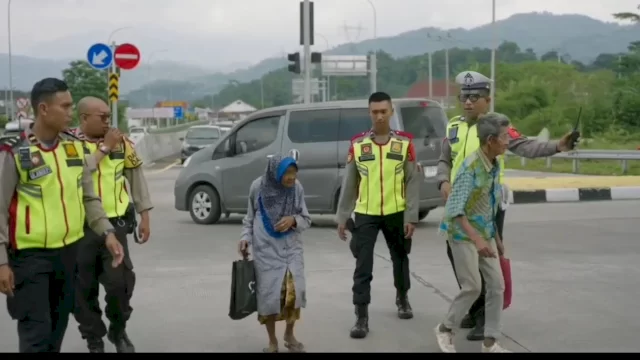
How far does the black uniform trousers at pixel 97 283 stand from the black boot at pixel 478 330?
2.42 metres

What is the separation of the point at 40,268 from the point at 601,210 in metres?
11.9

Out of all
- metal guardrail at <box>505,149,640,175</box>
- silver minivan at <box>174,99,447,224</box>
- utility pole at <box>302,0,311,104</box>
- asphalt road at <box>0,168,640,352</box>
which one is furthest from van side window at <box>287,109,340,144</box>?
metal guardrail at <box>505,149,640,175</box>

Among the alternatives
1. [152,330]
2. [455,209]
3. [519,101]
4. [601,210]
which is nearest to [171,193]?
[601,210]

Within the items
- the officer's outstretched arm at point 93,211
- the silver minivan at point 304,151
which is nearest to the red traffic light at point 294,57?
the silver minivan at point 304,151

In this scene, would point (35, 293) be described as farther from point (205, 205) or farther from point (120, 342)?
point (205, 205)

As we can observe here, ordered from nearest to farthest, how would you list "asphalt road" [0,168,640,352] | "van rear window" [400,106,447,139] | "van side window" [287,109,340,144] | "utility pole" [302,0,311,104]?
1. "asphalt road" [0,168,640,352]
2. "van rear window" [400,106,447,139]
3. "van side window" [287,109,340,144]
4. "utility pole" [302,0,311,104]

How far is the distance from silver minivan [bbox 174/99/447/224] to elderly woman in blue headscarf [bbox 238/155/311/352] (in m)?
6.33

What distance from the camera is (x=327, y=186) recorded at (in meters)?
Answer: 12.9

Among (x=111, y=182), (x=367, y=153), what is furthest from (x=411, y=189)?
(x=111, y=182)

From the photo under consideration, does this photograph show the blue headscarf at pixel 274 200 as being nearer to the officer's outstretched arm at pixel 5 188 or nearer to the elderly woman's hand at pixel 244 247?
the elderly woman's hand at pixel 244 247

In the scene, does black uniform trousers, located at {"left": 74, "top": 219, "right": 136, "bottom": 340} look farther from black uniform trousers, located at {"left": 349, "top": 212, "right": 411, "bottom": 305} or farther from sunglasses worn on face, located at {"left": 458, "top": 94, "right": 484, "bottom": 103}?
sunglasses worn on face, located at {"left": 458, "top": 94, "right": 484, "bottom": 103}

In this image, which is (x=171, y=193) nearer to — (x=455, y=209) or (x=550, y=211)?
(x=550, y=211)

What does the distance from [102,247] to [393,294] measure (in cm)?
318

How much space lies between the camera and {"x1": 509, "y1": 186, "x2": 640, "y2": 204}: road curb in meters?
16.4
